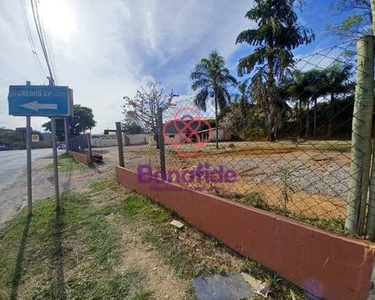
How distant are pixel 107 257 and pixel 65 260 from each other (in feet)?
1.57

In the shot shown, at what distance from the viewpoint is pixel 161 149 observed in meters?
3.47

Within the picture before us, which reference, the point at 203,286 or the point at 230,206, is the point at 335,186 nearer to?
the point at 230,206

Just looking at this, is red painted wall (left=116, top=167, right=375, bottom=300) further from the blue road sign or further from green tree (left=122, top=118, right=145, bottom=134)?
green tree (left=122, top=118, right=145, bottom=134)

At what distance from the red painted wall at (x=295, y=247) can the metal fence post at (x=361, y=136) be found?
220 millimetres

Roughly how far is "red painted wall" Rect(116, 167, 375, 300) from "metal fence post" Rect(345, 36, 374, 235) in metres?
0.22

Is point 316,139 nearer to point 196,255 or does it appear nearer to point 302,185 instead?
point 302,185

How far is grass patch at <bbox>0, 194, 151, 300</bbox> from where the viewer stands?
1920mm

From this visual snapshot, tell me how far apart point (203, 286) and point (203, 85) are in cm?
1711

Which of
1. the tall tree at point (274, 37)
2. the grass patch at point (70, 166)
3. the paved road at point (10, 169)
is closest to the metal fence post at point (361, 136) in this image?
the paved road at point (10, 169)

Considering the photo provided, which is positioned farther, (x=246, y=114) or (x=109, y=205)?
(x=109, y=205)

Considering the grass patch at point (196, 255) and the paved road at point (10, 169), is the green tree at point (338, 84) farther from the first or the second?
the paved road at point (10, 169)

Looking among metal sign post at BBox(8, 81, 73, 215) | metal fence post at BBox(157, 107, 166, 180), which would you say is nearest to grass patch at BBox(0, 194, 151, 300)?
metal sign post at BBox(8, 81, 73, 215)

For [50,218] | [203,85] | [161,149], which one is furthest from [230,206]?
[203,85]

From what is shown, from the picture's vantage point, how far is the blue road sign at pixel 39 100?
3393mm
